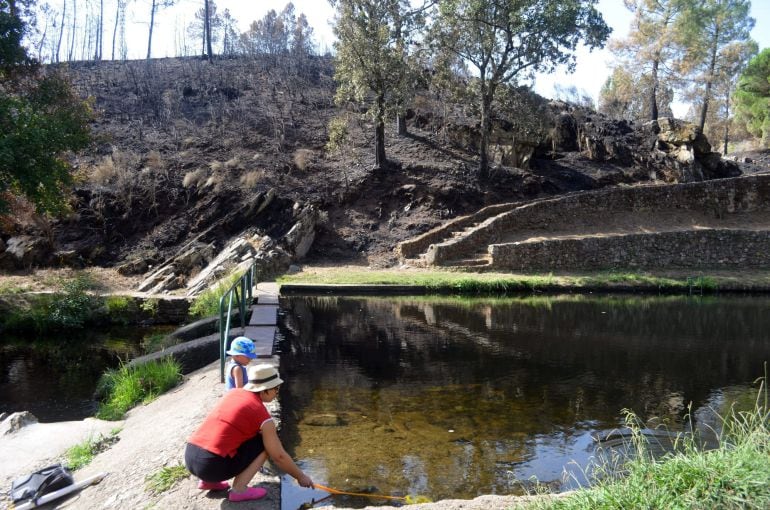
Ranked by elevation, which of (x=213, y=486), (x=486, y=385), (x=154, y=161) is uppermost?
(x=154, y=161)

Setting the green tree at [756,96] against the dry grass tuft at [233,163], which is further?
the green tree at [756,96]

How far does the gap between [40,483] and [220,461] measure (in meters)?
2.02

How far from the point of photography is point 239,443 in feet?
14.6

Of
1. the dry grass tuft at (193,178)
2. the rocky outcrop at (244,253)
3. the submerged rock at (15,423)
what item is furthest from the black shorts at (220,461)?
the dry grass tuft at (193,178)

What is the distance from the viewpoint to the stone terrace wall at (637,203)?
23.6m

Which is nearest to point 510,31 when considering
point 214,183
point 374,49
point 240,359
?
point 374,49

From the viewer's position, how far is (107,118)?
31.7 metres

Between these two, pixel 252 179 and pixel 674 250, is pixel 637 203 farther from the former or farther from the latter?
pixel 252 179

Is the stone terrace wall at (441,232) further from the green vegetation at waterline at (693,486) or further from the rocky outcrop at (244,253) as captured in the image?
the green vegetation at waterline at (693,486)

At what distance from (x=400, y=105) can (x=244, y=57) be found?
20.0m

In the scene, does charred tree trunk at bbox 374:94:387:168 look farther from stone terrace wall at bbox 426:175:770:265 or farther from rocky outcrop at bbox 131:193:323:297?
stone terrace wall at bbox 426:175:770:265

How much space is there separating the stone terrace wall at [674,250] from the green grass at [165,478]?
63.0 feet

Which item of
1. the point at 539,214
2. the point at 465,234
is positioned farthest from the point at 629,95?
the point at 465,234

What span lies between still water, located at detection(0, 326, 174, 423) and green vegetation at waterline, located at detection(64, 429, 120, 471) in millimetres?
1807
